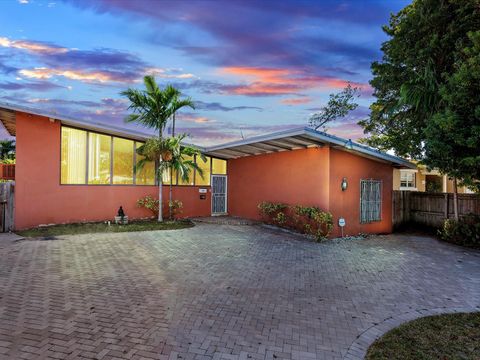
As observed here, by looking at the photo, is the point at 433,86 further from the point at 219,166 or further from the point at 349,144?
the point at 219,166

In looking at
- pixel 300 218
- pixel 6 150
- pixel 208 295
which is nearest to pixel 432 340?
pixel 208 295

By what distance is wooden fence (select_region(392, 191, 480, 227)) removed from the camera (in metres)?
11.4

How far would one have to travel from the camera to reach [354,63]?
13.4 meters

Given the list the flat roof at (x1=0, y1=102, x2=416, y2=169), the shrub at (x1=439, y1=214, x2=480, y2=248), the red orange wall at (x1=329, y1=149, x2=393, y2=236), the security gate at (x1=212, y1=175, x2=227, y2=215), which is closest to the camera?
the flat roof at (x1=0, y1=102, x2=416, y2=169)

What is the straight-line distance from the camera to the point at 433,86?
9.48 metres

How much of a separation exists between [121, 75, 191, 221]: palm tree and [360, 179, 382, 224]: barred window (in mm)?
8109

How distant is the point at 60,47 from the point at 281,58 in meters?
8.19

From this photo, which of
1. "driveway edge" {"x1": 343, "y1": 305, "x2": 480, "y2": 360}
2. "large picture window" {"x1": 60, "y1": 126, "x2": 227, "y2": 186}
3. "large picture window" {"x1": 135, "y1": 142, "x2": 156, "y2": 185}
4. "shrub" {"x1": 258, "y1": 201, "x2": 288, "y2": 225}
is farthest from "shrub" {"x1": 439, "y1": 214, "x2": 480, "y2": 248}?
"large picture window" {"x1": 135, "y1": 142, "x2": 156, "y2": 185}

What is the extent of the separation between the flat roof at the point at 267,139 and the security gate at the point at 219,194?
2.23 meters

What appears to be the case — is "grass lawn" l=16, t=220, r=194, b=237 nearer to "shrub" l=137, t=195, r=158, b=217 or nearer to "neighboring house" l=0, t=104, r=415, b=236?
"neighboring house" l=0, t=104, r=415, b=236

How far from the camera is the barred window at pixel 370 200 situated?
11461 millimetres

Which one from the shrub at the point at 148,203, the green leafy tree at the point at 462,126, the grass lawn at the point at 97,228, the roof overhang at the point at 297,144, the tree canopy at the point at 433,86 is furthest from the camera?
the shrub at the point at 148,203

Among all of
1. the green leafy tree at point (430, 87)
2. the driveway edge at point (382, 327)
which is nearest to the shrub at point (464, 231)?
the green leafy tree at point (430, 87)

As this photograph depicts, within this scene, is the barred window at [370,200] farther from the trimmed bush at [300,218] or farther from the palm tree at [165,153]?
the palm tree at [165,153]
